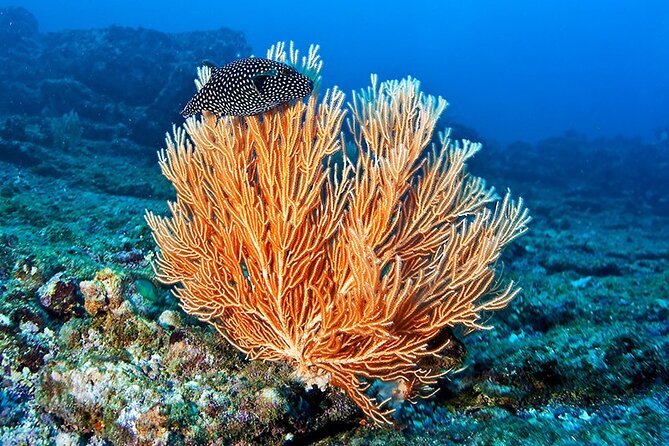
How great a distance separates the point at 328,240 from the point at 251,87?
1.47 metres

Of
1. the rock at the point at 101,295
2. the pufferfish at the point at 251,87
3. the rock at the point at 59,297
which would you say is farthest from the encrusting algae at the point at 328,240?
the rock at the point at 59,297

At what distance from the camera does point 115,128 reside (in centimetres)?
1802

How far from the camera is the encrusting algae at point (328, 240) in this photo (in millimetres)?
3465

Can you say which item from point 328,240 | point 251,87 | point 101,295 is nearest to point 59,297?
point 101,295

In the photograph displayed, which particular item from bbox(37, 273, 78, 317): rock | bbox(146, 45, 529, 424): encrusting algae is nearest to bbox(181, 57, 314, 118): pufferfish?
bbox(146, 45, 529, 424): encrusting algae

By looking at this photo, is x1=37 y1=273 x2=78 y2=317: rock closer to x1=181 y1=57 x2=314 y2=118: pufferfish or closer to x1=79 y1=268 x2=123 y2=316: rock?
x1=79 y1=268 x2=123 y2=316: rock

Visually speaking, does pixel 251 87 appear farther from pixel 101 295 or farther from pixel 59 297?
pixel 59 297

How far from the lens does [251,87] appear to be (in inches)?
125

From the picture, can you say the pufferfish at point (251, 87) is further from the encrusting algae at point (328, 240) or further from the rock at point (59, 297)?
the rock at point (59, 297)

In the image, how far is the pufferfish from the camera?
3.19 metres

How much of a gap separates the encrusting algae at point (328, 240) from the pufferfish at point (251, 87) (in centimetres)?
33

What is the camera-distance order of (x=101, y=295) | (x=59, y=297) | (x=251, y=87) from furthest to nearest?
(x=59, y=297) → (x=101, y=295) → (x=251, y=87)

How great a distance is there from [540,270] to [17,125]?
17099mm

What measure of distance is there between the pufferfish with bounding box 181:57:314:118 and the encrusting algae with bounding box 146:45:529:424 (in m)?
0.33
